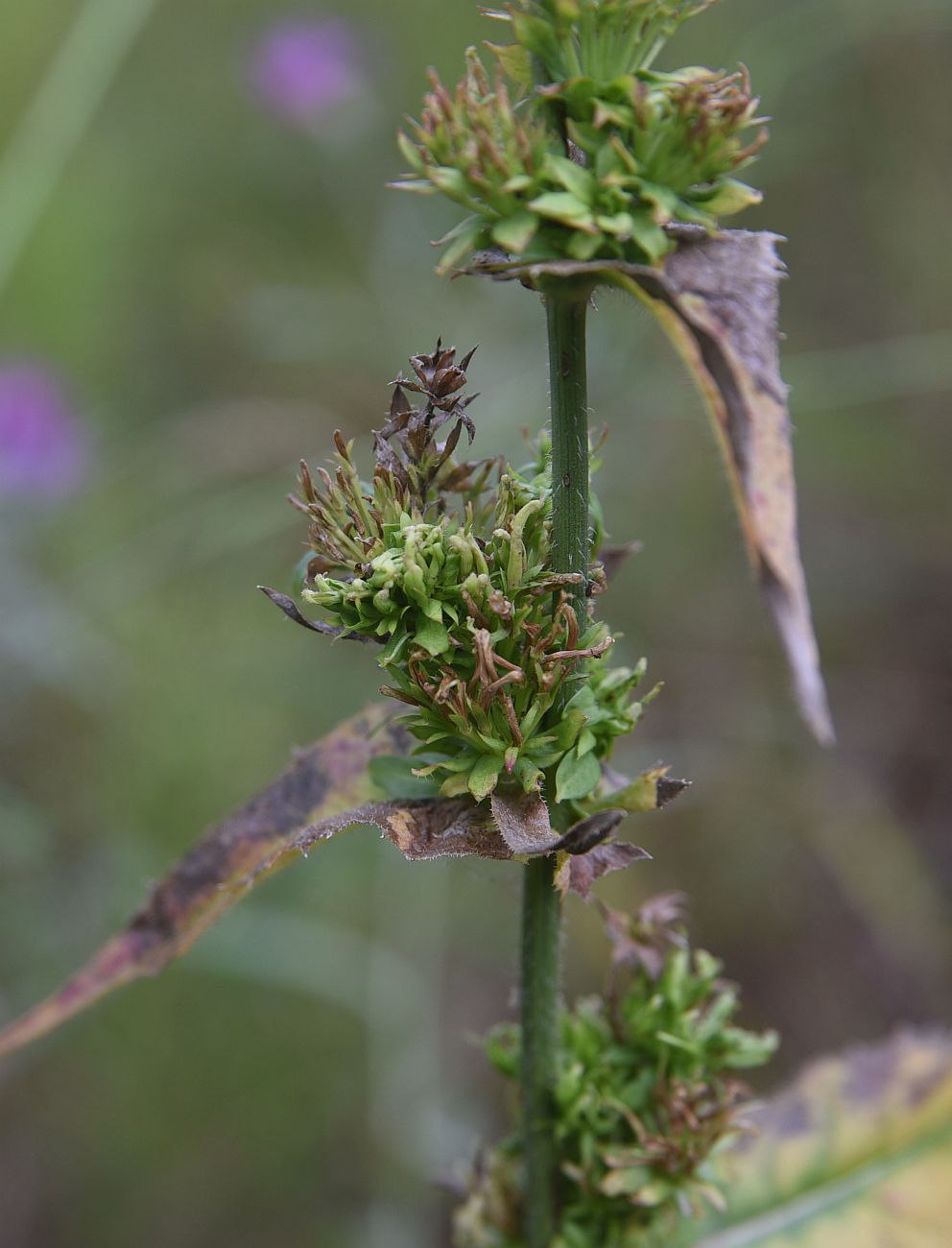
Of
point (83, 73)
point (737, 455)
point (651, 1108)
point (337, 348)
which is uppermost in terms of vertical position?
point (83, 73)

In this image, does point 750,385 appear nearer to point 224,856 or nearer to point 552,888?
point 552,888

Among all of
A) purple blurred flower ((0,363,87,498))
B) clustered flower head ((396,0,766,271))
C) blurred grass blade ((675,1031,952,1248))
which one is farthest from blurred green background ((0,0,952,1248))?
clustered flower head ((396,0,766,271))

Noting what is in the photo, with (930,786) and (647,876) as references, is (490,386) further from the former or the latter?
(930,786)

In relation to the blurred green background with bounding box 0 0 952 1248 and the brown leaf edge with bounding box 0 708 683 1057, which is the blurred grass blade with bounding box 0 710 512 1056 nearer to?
the brown leaf edge with bounding box 0 708 683 1057

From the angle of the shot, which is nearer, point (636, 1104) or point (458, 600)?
point (458, 600)

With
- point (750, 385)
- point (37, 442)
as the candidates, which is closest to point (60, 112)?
point (37, 442)

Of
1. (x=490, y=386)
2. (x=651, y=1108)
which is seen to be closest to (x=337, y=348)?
(x=490, y=386)
